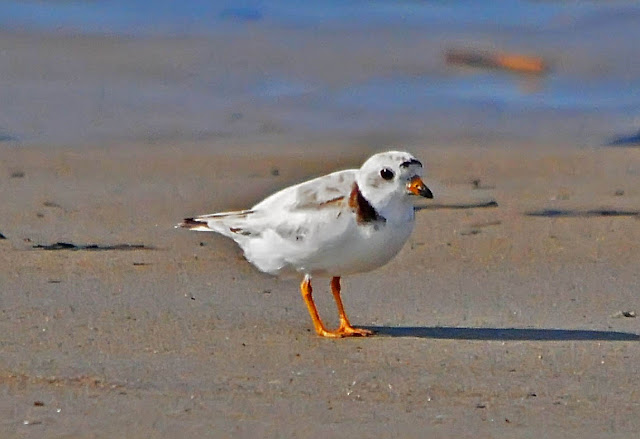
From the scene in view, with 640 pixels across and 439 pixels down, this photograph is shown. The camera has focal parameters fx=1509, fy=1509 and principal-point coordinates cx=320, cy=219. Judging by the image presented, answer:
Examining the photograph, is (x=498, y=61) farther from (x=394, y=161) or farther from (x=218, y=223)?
(x=394, y=161)

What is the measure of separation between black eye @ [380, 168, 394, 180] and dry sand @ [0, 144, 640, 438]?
0.60m

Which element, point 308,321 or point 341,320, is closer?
point 341,320

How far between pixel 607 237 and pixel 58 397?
12.2ft

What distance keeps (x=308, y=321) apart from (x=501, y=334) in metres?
0.79

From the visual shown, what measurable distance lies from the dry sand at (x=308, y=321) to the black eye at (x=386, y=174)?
1.96 feet

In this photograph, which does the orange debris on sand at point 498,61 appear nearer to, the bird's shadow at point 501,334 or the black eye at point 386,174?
the bird's shadow at point 501,334

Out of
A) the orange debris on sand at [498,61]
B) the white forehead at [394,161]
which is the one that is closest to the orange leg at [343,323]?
the white forehead at [394,161]

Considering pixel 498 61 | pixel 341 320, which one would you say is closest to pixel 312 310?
pixel 341 320

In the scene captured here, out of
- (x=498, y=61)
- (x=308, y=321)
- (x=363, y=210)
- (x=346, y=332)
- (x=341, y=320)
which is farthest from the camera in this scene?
(x=498, y=61)

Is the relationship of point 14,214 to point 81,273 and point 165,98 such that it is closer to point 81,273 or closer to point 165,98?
point 81,273

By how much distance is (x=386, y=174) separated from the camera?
5566 mm

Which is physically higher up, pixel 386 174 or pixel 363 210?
pixel 386 174

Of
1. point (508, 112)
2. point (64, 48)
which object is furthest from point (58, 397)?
point (64, 48)

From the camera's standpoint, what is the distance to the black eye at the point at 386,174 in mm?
5559
